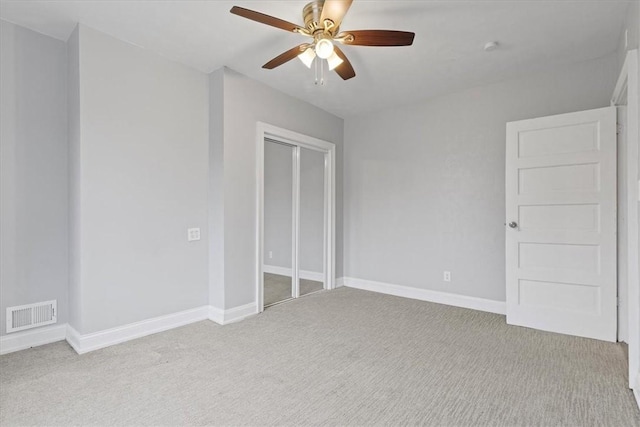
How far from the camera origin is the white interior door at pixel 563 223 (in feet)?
9.19

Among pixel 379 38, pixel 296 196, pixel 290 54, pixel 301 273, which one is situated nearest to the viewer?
pixel 379 38

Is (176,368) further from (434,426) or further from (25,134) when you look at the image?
(25,134)

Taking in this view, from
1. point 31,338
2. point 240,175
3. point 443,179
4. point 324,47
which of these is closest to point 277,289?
point 240,175

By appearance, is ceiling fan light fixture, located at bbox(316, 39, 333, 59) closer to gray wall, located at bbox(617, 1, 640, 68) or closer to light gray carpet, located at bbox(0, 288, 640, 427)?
gray wall, located at bbox(617, 1, 640, 68)

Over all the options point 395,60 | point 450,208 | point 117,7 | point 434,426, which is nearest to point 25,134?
point 117,7

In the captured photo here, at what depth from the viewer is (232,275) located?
3350 mm

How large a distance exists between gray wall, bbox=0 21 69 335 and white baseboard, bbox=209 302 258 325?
48.5 inches

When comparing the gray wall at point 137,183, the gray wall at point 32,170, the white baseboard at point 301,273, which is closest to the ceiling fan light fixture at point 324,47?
the gray wall at point 137,183

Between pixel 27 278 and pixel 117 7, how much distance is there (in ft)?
7.21

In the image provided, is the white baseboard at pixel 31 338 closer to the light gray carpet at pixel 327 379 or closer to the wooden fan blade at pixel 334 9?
the light gray carpet at pixel 327 379

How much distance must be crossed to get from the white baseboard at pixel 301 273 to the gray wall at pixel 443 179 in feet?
1.56

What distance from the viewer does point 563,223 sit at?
9.80ft

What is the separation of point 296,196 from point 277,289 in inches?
48.4

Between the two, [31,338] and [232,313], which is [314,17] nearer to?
[232,313]
